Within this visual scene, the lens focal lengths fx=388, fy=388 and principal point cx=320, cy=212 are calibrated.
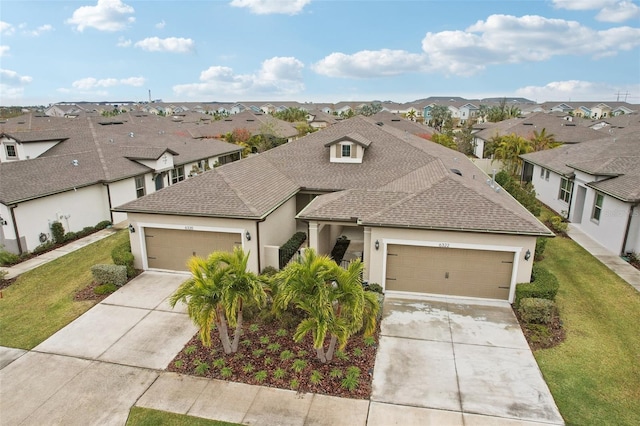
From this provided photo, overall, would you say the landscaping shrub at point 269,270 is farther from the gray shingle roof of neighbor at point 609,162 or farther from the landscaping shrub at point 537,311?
the gray shingle roof of neighbor at point 609,162

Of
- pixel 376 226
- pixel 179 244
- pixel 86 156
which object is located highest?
pixel 86 156

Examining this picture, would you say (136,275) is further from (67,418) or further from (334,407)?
(334,407)

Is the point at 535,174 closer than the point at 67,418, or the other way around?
the point at 67,418

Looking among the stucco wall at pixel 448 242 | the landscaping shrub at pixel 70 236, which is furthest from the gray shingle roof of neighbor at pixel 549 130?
the landscaping shrub at pixel 70 236

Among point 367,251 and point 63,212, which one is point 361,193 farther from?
point 63,212

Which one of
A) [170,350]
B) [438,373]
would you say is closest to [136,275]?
[170,350]

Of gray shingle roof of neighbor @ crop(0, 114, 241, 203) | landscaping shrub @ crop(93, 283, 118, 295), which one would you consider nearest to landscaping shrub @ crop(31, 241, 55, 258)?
gray shingle roof of neighbor @ crop(0, 114, 241, 203)

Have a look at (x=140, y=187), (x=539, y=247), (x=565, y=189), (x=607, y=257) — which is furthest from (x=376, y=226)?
(x=140, y=187)
